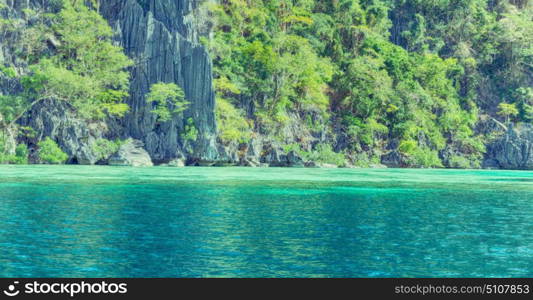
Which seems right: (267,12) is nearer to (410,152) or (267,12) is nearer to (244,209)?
(410,152)

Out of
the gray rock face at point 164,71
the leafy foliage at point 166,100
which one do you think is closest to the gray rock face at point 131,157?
the gray rock face at point 164,71

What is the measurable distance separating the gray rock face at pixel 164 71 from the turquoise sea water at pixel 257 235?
32586 mm

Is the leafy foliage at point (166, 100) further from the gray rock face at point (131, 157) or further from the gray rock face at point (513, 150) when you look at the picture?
the gray rock face at point (513, 150)

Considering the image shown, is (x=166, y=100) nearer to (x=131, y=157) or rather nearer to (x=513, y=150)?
(x=131, y=157)

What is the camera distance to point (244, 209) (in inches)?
881

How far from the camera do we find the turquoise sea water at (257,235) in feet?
40.7

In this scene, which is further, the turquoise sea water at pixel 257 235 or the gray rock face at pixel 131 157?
the gray rock face at pixel 131 157

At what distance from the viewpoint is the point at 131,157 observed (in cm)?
5831

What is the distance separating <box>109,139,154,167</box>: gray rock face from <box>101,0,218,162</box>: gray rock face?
4.76 ft

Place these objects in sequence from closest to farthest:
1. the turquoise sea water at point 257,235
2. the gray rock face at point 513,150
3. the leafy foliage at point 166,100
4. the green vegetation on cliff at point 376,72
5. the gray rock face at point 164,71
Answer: the turquoise sea water at point 257,235 < the leafy foliage at point 166,100 < the gray rock face at point 164,71 < the green vegetation on cliff at point 376,72 < the gray rock face at point 513,150

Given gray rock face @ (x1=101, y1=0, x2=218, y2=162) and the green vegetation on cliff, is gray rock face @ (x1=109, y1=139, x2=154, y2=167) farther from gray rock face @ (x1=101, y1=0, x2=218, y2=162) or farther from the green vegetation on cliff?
the green vegetation on cliff

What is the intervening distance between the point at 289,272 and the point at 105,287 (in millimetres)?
3452

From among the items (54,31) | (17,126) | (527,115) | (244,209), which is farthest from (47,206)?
(527,115)

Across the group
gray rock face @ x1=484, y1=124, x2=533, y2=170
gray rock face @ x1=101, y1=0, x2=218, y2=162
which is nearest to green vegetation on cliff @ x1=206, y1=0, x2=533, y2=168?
gray rock face @ x1=484, y1=124, x2=533, y2=170
